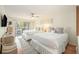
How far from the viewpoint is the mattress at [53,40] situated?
6.02 feet

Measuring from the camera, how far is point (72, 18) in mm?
1817

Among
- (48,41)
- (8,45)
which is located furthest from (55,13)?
(8,45)

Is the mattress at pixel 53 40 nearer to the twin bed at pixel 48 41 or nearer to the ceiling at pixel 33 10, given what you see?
the twin bed at pixel 48 41

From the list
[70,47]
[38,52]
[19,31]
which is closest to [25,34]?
[19,31]

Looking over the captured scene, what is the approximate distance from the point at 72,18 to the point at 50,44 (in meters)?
0.60

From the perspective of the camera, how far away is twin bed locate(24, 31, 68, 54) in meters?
1.82

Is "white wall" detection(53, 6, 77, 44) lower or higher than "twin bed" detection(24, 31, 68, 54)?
higher

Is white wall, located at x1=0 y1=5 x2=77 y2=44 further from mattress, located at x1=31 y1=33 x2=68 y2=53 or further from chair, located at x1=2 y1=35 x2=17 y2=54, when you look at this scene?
chair, located at x1=2 y1=35 x2=17 y2=54

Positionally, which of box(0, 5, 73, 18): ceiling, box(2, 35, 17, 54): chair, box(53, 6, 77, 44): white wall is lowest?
box(2, 35, 17, 54): chair

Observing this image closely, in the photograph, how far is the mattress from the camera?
1833mm

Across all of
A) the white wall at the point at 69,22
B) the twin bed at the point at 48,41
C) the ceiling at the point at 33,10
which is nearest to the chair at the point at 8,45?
the twin bed at the point at 48,41

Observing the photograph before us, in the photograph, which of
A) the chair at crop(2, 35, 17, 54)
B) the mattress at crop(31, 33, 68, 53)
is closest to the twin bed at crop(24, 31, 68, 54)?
the mattress at crop(31, 33, 68, 53)

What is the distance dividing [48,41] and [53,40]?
9cm

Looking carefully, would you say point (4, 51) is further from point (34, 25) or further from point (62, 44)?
point (62, 44)
